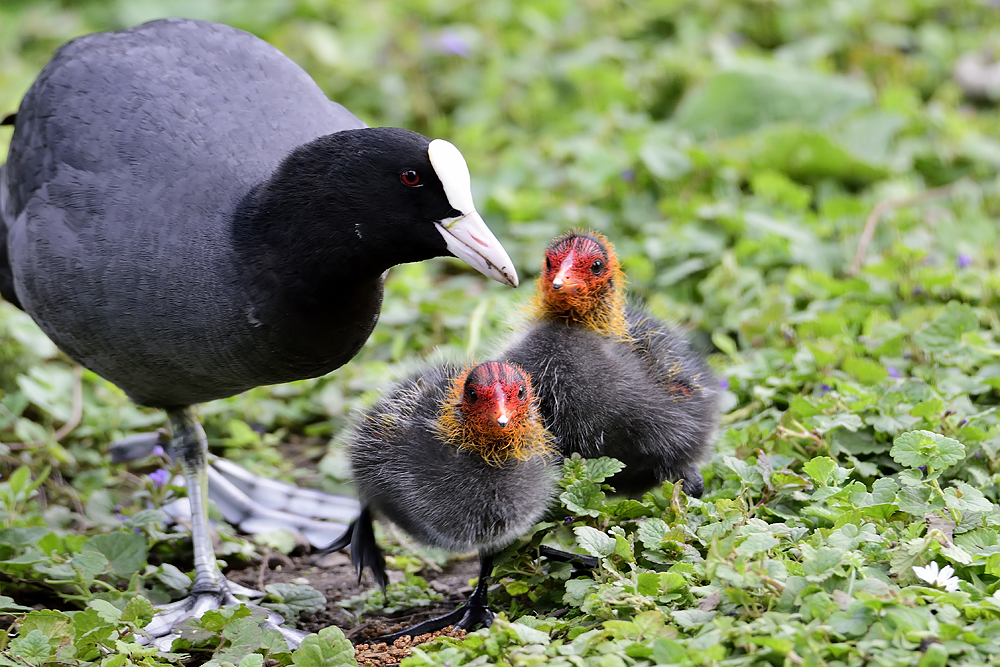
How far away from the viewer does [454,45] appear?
699cm

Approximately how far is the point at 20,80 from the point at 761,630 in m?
6.39

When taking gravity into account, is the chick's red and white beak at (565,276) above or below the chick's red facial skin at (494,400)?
above

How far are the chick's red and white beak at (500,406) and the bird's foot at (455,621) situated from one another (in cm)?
57

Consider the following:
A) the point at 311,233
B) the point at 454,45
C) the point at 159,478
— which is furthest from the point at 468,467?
the point at 454,45

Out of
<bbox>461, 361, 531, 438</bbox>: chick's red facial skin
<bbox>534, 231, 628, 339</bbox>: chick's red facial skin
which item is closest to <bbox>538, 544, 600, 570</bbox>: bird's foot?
<bbox>461, 361, 531, 438</bbox>: chick's red facial skin

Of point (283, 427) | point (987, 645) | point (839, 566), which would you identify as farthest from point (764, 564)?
point (283, 427)

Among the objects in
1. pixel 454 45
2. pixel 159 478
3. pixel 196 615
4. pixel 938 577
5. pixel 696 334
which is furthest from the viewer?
pixel 454 45

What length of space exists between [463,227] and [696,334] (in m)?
2.03

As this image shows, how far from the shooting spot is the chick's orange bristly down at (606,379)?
326 centimetres

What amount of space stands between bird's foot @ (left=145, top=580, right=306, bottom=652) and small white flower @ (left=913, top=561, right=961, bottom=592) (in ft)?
5.30

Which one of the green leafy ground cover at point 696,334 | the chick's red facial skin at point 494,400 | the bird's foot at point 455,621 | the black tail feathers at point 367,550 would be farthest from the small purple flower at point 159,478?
the chick's red facial skin at point 494,400

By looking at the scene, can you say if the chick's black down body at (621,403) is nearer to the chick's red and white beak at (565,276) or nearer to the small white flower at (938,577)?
the chick's red and white beak at (565,276)

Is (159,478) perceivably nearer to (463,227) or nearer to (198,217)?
(198,217)

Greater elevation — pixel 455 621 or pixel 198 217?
pixel 198 217
